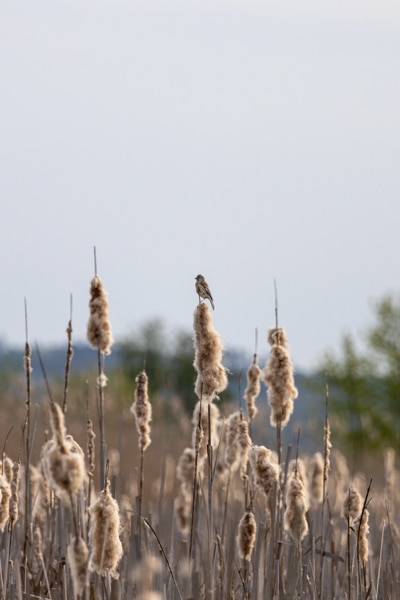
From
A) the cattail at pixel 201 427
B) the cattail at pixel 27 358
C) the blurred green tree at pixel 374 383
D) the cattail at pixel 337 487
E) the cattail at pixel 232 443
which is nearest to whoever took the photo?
the cattail at pixel 27 358

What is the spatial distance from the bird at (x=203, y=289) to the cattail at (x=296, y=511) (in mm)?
731

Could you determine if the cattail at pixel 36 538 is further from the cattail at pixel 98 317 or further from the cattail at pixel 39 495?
the cattail at pixel 98 317

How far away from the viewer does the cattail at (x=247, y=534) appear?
128 inches

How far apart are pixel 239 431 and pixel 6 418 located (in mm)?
16607

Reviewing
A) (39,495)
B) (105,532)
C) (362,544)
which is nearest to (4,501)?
(105,532)

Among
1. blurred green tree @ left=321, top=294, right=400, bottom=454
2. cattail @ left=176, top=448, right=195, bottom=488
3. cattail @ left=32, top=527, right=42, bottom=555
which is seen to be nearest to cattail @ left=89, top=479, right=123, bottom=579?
cattail @ left=32, top=527, right=42, bottom=555

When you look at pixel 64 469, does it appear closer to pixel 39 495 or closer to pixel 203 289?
pixel 203 289

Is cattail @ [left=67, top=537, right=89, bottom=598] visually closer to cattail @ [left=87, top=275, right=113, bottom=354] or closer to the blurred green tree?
cattail @ [left=87, top=275, right=113, bottom=354]

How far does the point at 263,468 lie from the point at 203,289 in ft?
1.95

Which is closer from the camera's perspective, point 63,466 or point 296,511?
point 63,466

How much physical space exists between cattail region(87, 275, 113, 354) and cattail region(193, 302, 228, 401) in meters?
0.26

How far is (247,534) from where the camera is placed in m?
3.26

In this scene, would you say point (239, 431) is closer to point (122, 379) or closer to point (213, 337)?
point (213, 337)

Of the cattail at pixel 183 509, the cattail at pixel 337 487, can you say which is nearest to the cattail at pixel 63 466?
the cattail at pixel 183 509
